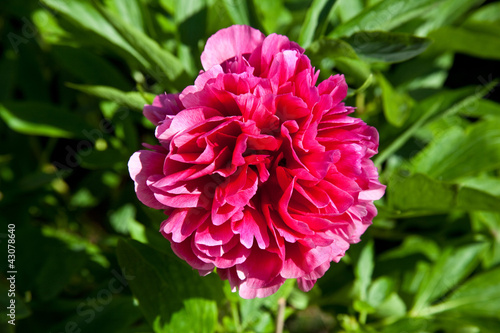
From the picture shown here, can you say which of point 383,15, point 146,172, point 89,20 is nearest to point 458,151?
point 383,15

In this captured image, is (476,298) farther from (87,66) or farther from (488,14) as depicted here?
(87,66)

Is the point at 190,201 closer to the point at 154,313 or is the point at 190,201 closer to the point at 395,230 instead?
the point at 154,313

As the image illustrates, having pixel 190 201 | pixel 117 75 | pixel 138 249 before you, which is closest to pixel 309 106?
pixel 190 201

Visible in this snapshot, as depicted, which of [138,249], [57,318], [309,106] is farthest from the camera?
[57,318]

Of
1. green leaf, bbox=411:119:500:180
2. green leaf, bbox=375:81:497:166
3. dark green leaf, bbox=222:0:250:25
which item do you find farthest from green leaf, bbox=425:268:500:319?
dark green leaf, bbox=222:0:250:25

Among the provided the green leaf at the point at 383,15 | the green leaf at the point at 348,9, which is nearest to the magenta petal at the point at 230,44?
the green leaf at the point at 383,15
